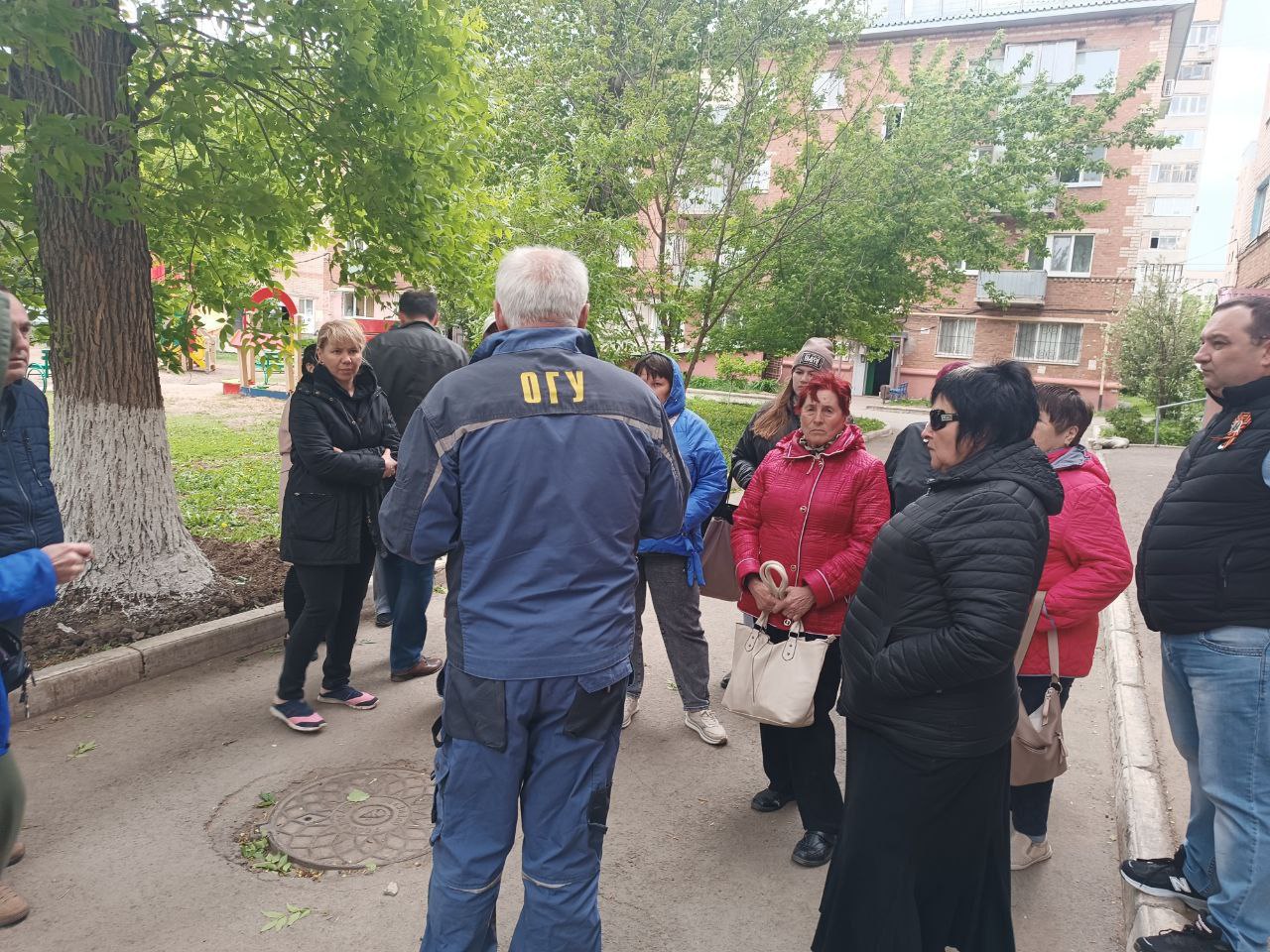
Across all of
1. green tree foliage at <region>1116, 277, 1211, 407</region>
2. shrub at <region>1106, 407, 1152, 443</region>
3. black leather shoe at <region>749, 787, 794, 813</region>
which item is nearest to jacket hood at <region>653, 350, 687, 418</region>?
black leather shoe at <region>749, 787, 794, 813</region>

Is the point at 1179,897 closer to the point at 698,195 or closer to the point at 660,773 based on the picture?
the point at 660,773

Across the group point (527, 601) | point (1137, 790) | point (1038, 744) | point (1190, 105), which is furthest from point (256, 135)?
point (1190, 105)

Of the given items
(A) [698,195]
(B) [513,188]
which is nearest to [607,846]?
(B) [513,188]

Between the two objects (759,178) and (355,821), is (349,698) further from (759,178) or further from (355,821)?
(759,178)

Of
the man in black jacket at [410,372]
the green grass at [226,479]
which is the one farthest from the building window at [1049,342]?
the man in black jacket at [410,372]

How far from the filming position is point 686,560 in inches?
175

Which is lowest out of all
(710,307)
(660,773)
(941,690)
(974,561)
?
(660,773)

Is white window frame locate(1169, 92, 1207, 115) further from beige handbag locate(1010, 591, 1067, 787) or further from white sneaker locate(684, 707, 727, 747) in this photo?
beige handbag locate(1010, 591, 1067, 787)

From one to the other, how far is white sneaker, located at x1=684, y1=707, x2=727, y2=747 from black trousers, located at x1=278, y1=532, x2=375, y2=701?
1.90 metres

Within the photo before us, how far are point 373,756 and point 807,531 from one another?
2.36 meters

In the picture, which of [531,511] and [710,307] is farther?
[710,307]

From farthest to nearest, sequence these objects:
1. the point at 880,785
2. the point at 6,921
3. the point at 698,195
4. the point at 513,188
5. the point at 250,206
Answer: the point at 698,195 < the point at 513,188 < the point at 250,206 < the point at 6,921 < the point at 880,785

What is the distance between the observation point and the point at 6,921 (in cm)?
289

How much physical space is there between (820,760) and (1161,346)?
25065mm
